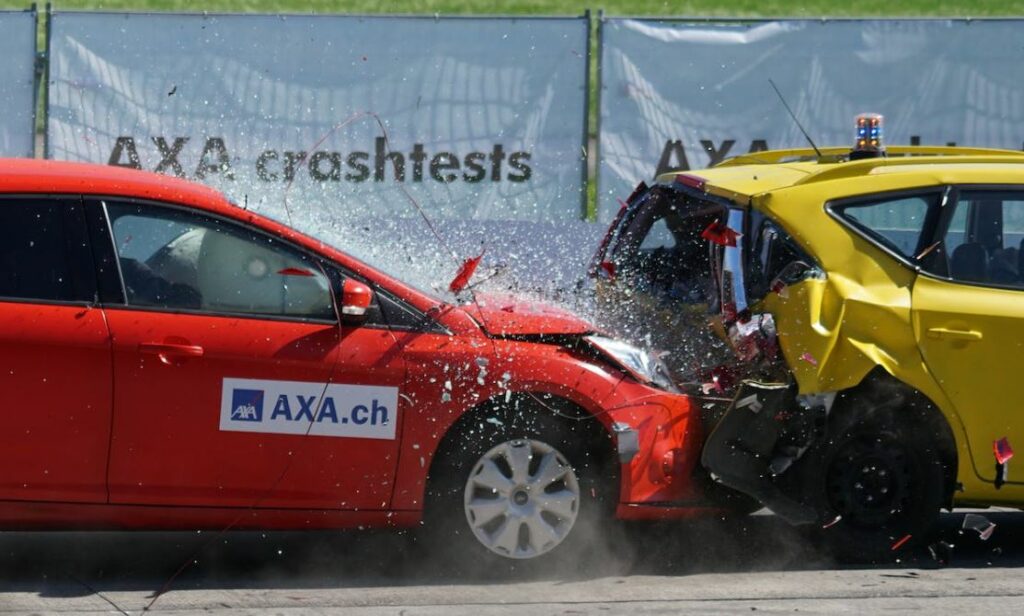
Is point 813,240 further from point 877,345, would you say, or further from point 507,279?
point 507,279

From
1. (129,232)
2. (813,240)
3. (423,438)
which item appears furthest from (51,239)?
(813,240)

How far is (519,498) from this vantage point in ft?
21.5

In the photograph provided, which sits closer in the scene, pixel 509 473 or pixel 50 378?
pixel 50 378

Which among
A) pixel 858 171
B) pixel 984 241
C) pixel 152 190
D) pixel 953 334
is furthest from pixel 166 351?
pixel 984 241

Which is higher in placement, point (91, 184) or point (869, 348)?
point (91, 184)

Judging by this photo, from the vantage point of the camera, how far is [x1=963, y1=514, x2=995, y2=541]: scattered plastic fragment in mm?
7383

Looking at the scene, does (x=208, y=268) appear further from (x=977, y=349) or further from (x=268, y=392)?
(x=977, y=349)

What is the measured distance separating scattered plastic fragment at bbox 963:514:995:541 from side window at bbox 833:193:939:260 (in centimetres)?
136

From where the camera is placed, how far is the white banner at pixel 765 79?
12750 mm

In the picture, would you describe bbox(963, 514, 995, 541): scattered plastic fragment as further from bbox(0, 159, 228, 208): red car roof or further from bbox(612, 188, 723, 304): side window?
bbox(0, 159, 228, 208): red car roof

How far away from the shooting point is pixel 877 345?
682 centimetres

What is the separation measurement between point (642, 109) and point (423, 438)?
22.3 ft

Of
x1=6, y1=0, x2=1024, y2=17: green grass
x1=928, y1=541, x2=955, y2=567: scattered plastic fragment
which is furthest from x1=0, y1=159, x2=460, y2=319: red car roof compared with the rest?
x1=6, y1=0, x2=1024, y2=17: green grass

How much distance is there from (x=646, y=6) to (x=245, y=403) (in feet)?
45.0
